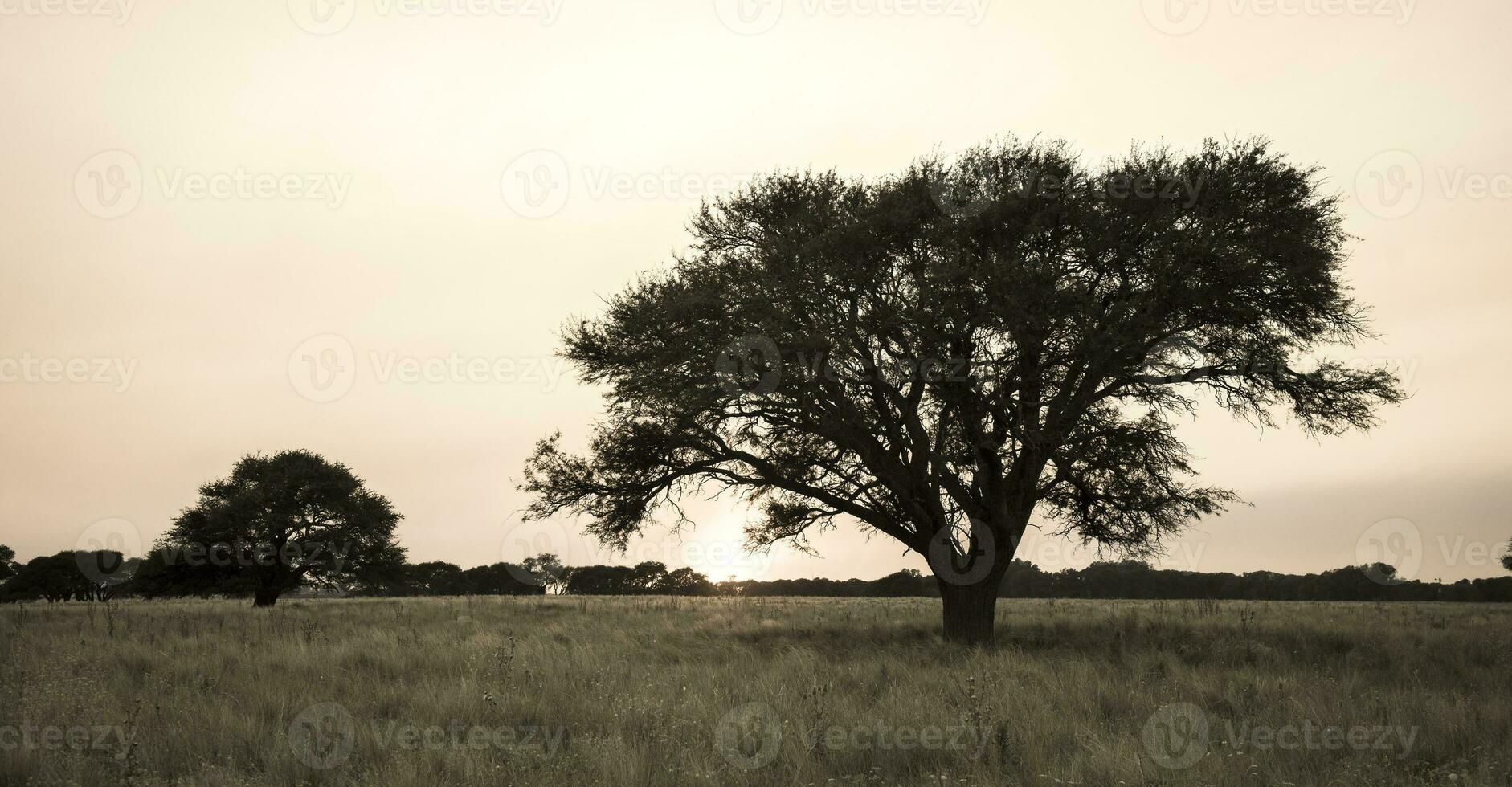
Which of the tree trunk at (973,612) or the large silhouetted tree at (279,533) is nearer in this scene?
the tree trunk at (973,612)

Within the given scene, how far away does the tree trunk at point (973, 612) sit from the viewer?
1605cm

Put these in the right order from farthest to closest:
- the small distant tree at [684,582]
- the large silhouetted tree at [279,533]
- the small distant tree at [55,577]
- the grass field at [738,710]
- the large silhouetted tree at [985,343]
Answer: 1. the small distant tree at [684,582]
2. the small distant tree at [55,577]
3. the large silhouetted tree at [279,533]
4. the large silhouetted tree at [985,343]
5. the grass field at [738,710]

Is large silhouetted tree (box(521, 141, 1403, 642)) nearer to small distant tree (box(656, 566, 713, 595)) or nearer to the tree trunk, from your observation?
the tree trunk

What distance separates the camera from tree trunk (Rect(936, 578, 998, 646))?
1605cm

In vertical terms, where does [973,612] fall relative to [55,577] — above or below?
above

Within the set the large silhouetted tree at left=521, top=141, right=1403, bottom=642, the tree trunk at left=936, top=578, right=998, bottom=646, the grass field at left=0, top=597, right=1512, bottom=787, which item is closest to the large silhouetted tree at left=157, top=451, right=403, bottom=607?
the grass field at left=0, top=597, right=1512, bottom=787

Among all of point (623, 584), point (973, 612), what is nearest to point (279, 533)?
point (973, 612)

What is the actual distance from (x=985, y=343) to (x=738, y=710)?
8722mm

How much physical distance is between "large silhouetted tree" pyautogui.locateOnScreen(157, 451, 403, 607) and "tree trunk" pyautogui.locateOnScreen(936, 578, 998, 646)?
1164 inches

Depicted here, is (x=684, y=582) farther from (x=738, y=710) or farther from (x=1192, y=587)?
(x=738, y=710)

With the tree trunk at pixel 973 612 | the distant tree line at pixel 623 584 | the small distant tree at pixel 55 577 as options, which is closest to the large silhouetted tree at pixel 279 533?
the distant tree line at pixel 623 584

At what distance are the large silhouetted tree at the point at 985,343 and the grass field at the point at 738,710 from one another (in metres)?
2.78

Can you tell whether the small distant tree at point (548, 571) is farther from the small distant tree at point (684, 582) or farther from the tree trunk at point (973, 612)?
the tree trunk at point (973, 612)

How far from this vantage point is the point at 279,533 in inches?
1398
